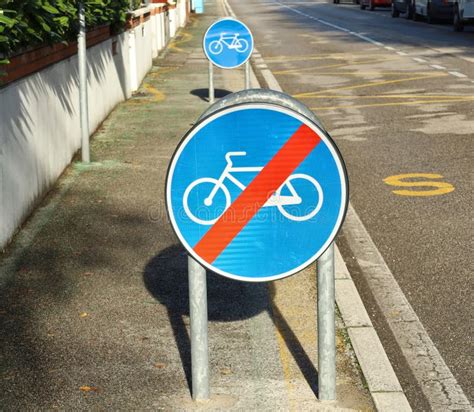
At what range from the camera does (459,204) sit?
907 cm

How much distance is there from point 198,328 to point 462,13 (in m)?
31.2

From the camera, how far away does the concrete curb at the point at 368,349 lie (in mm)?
4816

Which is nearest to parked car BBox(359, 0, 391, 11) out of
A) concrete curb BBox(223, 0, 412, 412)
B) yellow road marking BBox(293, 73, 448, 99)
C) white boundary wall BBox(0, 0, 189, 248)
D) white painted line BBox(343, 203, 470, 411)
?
yellow road marking BBox(293, 73, 448, 99)

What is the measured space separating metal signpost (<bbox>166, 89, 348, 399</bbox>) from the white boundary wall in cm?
335

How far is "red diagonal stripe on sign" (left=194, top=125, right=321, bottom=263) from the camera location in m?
4.30

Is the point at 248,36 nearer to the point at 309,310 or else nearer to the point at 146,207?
the point at 146,207

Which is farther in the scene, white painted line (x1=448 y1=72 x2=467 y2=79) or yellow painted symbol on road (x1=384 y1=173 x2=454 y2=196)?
white painted line (x1=448 y1=72 x2=467 y2=79)

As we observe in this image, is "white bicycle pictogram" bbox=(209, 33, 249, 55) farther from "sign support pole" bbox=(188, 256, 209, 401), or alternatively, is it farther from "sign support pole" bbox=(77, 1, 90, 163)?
"sign support pole" bbox=(188, 256, 209, 401)

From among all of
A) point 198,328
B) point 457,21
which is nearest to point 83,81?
point 198,328

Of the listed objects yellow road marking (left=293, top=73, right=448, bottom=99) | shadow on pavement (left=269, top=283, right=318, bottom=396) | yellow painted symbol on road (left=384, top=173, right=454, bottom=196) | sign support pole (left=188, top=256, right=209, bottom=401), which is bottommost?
yellow road marking (left=293, top=73, right=448, bottom=99)

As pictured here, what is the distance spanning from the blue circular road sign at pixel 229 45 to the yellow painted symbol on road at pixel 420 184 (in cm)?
514

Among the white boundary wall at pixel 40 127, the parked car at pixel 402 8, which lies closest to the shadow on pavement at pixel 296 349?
the white boundary wall at pixel 40 127

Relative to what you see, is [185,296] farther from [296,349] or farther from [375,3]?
[375,3]

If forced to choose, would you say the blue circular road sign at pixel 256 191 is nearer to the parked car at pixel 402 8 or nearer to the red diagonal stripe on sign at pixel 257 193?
the red diagonal stripe on sign at pixel 257 193
